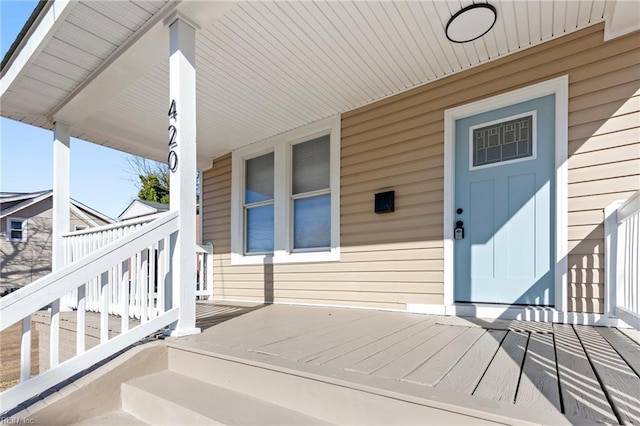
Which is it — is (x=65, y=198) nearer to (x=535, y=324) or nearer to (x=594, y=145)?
(x=535, y=324)

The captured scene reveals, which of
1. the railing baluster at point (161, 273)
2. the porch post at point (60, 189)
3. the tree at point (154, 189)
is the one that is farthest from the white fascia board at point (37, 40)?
the tree at point (154, 189)

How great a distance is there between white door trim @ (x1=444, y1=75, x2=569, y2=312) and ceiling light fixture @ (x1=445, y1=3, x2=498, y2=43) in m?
0.62

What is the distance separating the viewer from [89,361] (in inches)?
71.3

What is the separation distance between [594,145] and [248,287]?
A: 13.7 feet

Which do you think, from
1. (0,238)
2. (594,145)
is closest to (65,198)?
(594,145)

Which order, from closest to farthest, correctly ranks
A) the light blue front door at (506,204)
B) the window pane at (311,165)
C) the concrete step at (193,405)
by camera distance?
1. the concrete step at (193,405)
2. the light blue front door at (506,204)
3. the window pane at (311,165)

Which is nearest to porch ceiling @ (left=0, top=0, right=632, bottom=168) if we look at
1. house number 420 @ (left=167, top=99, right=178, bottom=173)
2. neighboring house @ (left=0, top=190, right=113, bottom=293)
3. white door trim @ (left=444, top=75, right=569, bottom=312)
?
white door trim @ (left=444, top=75, right=569, bottom=312)

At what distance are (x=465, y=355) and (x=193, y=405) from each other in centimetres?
139

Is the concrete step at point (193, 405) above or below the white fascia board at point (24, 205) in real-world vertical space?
below

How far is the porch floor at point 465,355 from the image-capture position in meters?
1.25

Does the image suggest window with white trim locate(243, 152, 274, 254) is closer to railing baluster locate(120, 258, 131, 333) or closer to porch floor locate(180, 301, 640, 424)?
porch floor locate(180, 301, 640, 424)

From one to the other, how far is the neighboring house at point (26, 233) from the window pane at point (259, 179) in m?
8.52

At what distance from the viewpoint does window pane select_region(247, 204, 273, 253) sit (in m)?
4.70

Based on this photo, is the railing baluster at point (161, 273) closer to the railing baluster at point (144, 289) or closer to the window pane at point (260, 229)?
the railing baluster at point (144, 289)
